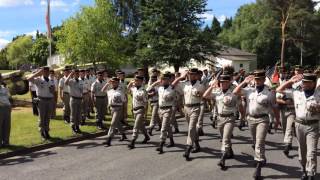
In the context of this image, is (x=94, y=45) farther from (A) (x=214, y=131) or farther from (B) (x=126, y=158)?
(B) (x=126, y=158)

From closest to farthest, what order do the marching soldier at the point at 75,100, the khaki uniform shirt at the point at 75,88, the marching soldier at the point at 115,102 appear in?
the marching soldier at the point at 115,102 → the marching soldier at the point at 75,100 → the khaki uniform shirt at the point at 75,88

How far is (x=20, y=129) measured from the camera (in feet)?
54.0

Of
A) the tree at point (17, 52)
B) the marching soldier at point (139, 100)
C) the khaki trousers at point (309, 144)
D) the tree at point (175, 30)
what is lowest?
the khaki trousers at point (309, 144)

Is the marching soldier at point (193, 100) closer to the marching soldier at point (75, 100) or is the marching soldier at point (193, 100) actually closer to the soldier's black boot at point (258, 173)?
the soldier's black boot at point (258, 173)

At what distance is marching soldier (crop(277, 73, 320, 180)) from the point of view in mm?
8602

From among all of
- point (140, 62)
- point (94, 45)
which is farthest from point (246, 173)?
point (94, 45)

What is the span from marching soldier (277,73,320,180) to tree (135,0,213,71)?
27435mm

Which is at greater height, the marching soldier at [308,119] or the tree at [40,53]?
the tree at [40,53]

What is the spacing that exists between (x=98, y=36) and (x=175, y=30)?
1054 inches

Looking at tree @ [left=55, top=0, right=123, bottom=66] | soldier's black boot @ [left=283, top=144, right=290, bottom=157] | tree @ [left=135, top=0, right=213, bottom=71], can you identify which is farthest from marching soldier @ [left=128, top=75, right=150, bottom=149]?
tree @ [left=55, top=0, right=123, bottom=66]

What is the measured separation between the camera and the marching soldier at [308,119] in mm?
8602

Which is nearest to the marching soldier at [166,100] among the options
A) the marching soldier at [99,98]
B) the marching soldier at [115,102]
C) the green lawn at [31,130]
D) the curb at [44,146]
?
the marching soldier at [115,102]

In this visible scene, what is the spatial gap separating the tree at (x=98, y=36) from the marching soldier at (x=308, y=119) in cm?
5238

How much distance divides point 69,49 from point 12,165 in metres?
56.0
